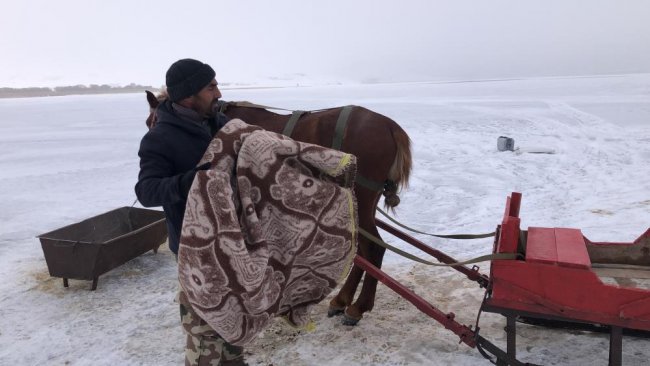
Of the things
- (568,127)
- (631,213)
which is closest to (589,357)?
(631,213)

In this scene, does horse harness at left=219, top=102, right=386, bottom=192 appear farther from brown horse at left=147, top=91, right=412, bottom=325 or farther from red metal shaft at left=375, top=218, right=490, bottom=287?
red metal shaft at left=375, top=218, right=490, bottom=287

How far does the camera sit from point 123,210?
5.16 meters

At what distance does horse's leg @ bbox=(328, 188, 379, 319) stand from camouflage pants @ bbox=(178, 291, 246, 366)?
1.42 meters

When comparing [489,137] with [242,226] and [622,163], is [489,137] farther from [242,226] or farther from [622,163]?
[242,226]

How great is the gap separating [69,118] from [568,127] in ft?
75.8

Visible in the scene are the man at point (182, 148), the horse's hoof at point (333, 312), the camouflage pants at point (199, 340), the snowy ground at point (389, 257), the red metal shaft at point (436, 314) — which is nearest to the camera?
the man at point (182, 148)

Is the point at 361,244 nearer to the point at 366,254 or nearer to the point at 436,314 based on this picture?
the point at 366,254

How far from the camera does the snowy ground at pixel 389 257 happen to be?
3.15 meters

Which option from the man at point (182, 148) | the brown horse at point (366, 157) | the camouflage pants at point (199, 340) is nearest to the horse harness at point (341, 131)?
the brown horse at point (366, 157)

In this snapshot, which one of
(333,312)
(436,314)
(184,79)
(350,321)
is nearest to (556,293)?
(436,314)

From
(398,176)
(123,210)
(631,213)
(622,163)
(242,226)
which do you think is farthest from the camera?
(622,163)

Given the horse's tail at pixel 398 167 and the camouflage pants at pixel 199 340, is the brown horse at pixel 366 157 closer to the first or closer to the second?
the horse's tail at pixel 398 167

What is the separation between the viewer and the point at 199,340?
91.0 inches

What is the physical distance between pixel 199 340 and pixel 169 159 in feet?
2.97
